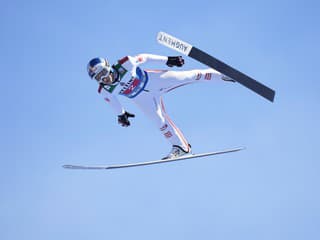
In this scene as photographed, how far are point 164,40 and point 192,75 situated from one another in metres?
2.90

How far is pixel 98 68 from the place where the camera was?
11781 mm

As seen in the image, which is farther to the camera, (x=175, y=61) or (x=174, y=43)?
(x=175, y=61)

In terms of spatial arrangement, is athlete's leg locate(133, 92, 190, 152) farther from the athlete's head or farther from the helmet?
the helmet

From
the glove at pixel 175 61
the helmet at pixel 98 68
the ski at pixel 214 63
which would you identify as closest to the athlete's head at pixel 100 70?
the helmet at pixel 98 68

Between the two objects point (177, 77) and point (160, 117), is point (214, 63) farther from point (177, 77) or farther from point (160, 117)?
point (160, 117)

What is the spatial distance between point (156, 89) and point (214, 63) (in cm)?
268

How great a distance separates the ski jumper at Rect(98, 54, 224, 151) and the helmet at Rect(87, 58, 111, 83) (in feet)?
1.69

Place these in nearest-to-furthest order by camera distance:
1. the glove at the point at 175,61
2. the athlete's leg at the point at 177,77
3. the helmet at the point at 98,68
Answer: the helmet at the point at 98,68 → the glove at the point at 175,61 → the athlete's leg at the point at 177,77

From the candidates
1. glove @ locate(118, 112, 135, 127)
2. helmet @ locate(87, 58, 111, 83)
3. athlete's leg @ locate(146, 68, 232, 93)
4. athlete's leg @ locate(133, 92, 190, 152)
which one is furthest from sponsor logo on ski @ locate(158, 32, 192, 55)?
glove @ locate(118, 112, 135, 127)

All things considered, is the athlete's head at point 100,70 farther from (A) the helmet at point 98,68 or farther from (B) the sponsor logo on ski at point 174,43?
(B) the sponsor logo on ski at point 174,43

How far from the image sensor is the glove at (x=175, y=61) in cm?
1209

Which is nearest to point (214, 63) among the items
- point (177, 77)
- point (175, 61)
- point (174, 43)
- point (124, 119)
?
point (174, 43)

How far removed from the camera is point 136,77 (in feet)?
40.6

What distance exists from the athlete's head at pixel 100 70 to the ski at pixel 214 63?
6.48ft
